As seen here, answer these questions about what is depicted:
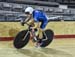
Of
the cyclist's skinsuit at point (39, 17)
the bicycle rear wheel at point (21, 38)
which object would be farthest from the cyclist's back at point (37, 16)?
the bicycle rear wheel at point (21, 38)

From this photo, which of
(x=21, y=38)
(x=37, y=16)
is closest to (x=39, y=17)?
(x=37, y=16)

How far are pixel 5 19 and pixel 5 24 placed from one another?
1.30ft

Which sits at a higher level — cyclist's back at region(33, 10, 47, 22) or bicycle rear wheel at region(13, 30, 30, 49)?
cyclist's back at region(33, 10, 47, 22)

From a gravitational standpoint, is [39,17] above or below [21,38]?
above

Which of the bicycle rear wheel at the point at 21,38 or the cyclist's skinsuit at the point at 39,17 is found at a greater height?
the cyclist's skinsuit at the point at 39,17

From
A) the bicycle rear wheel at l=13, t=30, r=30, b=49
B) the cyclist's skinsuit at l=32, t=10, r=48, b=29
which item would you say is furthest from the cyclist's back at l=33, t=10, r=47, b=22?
the bicycle rear wheel at l=13, t=30, r=30, b=49

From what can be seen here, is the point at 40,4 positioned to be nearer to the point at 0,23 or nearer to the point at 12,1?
the point at 12,1

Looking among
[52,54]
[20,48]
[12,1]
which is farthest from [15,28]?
[12,1]

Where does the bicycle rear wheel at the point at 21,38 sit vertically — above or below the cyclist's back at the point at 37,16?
below

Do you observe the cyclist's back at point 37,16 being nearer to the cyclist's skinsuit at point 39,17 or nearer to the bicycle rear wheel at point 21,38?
the cyclist's skinsuit at point 39,17

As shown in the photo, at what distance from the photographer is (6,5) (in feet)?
41.0

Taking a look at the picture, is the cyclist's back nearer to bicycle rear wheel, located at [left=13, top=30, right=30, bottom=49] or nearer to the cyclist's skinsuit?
the cyclist's skinsuit

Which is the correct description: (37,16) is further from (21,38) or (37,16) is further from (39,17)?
(21,38)

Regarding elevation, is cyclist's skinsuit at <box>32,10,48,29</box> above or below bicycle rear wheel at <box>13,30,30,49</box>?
above
